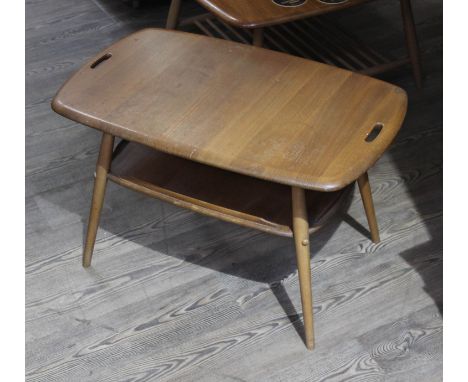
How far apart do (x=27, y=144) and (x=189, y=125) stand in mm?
959

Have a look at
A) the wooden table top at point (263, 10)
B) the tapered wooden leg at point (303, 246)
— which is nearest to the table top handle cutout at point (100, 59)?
the wooden table top at point (263, 10)

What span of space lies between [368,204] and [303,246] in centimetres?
36

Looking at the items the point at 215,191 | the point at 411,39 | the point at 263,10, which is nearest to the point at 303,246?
the point at 215,191

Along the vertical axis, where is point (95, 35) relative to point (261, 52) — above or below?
below

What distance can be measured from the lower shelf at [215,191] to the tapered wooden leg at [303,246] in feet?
0.13

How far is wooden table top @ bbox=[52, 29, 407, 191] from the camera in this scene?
4.37ft

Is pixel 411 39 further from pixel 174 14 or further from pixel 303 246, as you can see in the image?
pixel 303 246

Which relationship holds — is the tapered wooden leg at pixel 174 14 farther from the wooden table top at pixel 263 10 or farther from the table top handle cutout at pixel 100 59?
the table top handle cutout at pixel 100 59

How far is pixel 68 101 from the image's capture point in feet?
4.90

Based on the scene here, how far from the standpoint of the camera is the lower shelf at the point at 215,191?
1.49 meters

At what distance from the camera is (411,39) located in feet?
7.46

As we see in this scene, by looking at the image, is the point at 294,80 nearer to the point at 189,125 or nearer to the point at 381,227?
the point at 189,125

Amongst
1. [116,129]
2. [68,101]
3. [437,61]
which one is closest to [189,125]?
[116,129]
